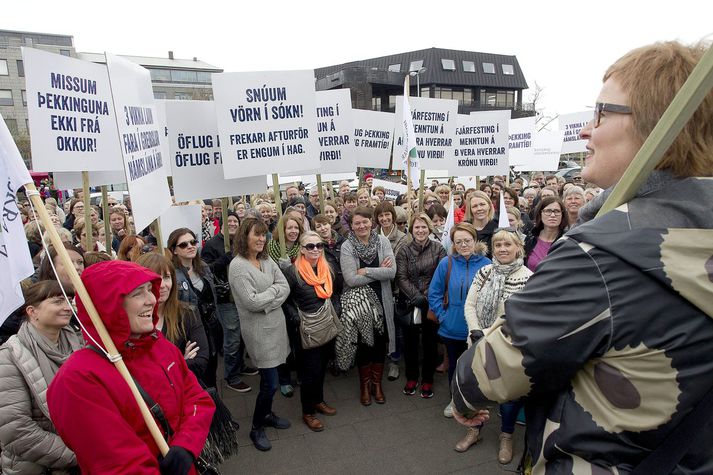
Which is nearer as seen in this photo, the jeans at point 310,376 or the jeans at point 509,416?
the jeans at point 509,416

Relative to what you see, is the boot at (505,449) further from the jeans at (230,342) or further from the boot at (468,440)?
the jeans at (230,342)

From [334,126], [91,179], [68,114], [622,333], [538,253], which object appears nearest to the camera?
[622,333]

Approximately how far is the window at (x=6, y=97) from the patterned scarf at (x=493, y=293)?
57523mm

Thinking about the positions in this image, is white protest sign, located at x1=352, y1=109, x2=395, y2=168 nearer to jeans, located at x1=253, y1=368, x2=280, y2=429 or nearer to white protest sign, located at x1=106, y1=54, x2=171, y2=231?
white protest sign, located at x1=106, y1=54, x2=171, y2=231

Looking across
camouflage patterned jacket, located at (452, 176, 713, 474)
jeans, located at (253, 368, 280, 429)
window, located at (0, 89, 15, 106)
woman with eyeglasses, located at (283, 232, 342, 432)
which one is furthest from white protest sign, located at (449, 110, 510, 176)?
window, located at (0, 89, 15, 106)

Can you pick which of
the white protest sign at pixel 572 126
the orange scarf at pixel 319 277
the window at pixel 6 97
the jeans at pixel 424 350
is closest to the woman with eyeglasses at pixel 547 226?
the jeans at pixel 424 350

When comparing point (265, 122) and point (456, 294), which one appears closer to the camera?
point (456, 294)

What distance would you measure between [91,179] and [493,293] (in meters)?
4.47

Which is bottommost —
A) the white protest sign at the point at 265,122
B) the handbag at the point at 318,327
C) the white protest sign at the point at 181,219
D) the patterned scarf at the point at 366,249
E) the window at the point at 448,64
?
the handbag at the point at 318,327

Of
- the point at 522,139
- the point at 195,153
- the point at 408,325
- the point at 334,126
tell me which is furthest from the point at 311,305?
the point at 522,139

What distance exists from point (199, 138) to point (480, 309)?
3.43 m

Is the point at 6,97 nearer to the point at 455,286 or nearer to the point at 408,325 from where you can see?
the point at 408,325

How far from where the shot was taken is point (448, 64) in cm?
5172

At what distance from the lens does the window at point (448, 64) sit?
51500mm
